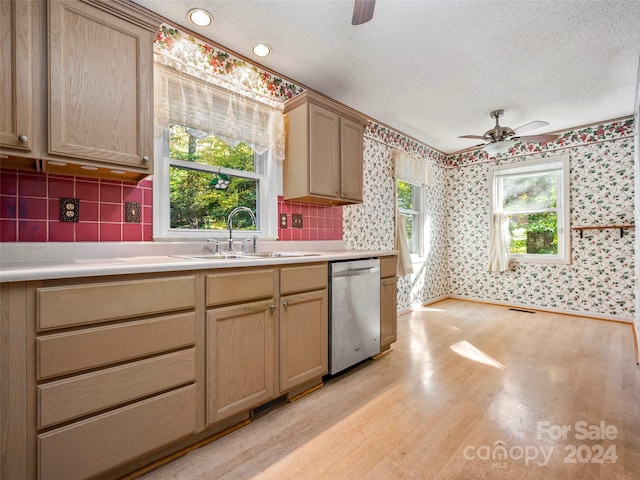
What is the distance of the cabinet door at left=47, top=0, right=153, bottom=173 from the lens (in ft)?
4.56

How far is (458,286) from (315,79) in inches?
159

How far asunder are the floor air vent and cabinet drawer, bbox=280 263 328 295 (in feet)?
2.19

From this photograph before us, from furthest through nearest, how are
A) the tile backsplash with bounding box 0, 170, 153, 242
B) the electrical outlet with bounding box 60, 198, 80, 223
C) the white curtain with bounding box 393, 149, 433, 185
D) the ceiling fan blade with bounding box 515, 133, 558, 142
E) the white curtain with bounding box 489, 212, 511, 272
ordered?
the white curtain with bounding box 489, 212, 511, 272
the white curtain with bounding box 393, 149, 433, 185
the ceiling fan blade with bounding box 515, 133, 558, 142
the electrical outlet with bounding box 60, 198, 80, 223
the tile backsplash with bounding box 0, 170, 153, 242

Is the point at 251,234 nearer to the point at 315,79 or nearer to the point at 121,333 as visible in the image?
the point at 121,333

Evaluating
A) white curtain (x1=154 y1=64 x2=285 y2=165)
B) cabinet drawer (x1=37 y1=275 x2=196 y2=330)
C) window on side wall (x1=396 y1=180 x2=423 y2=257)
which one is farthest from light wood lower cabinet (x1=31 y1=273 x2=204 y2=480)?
window on side wall (x1=396 y1=180 x2=423 y2=257)

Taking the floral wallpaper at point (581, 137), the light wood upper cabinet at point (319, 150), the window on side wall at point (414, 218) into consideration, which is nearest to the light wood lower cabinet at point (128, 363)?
the light wood upper cabinet at point (319, 150)

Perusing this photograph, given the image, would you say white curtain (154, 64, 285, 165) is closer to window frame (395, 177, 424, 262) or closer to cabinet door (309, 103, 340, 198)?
cabinet door (309, 103, 340, 198)

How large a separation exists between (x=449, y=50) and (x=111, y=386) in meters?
3.02

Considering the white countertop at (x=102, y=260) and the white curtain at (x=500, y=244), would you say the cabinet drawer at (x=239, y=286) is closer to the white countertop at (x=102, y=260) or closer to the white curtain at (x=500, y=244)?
the white countertop at (x=102, y=260)

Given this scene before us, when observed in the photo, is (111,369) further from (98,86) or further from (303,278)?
(98,86)

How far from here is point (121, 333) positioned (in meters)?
1.24

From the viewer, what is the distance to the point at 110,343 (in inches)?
47.7

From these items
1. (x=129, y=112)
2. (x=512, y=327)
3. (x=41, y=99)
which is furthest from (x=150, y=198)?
(x=512, y=327)

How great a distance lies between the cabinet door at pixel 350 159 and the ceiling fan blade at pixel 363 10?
124cm
